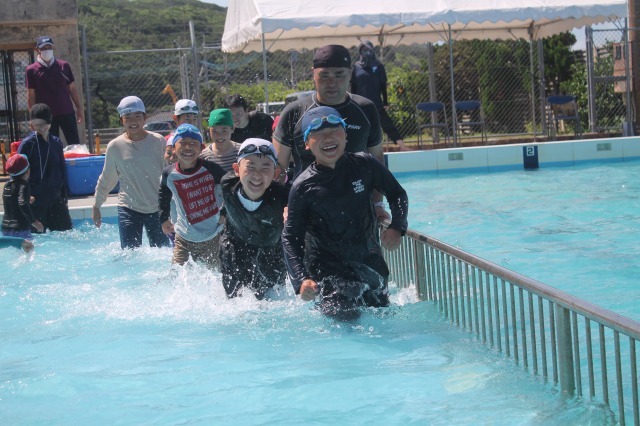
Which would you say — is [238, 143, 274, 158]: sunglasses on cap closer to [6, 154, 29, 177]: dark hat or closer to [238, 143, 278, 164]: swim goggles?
[238, 143, 278, 164]: swim goggles

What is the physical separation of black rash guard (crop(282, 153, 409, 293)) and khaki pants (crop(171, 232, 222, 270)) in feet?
5.96

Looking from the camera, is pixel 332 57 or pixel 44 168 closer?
pixel 332 57

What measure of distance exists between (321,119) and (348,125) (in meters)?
0.61

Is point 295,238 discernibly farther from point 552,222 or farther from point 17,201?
point 552,222

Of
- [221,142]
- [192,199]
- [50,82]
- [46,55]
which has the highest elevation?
[46,55]

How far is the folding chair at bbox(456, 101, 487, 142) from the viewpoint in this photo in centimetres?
1906

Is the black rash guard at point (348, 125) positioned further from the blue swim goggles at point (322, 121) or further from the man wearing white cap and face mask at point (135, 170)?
the man wearing white cap and face mask at point (135, 170)

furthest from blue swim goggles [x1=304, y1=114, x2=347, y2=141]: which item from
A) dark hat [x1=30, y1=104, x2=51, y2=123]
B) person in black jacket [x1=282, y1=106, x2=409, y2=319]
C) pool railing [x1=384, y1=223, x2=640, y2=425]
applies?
dark hat [x1=30, y1=104, x2=51, y2=123]

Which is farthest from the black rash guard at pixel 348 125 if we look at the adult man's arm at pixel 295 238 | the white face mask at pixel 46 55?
the white face mask at pixel 46 55

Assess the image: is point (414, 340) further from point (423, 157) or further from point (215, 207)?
point (423, 157)

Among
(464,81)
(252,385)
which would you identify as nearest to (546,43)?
(464,81)

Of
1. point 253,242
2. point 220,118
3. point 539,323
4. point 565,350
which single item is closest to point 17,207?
point 220,118

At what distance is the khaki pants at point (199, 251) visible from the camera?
735 centimetres

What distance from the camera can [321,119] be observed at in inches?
213
